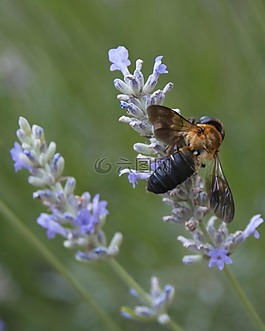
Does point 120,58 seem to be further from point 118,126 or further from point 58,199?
point 118,126

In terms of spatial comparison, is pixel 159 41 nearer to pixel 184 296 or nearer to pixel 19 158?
pixel 184 296

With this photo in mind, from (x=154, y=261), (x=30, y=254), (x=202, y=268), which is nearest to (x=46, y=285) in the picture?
(x=30, y=254)

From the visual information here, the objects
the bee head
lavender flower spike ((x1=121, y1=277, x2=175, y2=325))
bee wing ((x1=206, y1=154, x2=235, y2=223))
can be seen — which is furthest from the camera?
lavender flower spike ((x1=121, y1=277, x2=175, y2=325))

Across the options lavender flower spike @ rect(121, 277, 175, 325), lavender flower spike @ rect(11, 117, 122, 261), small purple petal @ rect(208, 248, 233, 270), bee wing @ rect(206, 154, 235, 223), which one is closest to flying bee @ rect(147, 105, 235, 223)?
bee wing @ rect(206, 154, 235, 223)

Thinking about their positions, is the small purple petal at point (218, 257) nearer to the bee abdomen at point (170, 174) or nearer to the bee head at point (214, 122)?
the bee abdomen at point (170, 174)

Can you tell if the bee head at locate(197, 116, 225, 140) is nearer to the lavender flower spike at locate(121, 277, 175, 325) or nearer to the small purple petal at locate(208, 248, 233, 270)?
the small purple petal at locate(208, 248, 233, 270)
